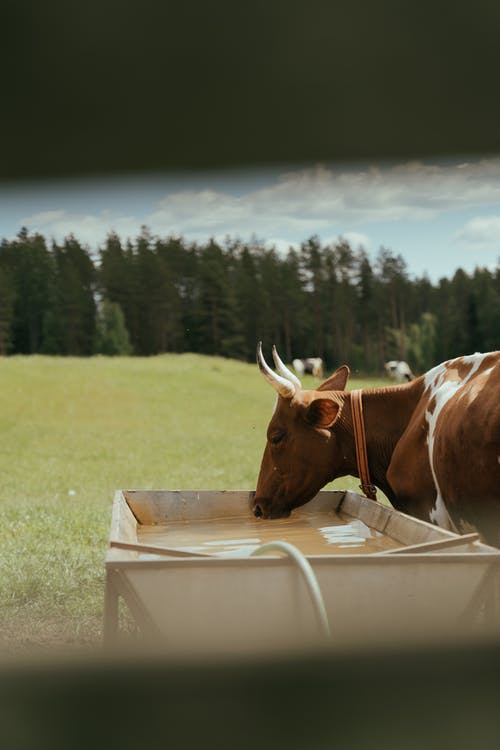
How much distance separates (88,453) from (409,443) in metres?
8.72

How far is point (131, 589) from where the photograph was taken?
171 cm

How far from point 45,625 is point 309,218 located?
13.2 m

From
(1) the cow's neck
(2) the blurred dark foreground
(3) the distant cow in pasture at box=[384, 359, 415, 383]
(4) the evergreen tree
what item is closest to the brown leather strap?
(1) the cow's neck

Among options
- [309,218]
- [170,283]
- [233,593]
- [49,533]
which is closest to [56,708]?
[233,593]

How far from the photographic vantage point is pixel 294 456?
4.01m

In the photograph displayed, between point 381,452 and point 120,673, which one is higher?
point 120,673

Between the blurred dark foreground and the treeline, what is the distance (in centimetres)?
544

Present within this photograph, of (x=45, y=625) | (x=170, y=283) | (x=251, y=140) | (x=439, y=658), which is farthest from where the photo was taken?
(x=170, y=283)

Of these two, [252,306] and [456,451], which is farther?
[252,306]

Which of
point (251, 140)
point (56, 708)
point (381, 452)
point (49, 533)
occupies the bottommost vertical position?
point (49, 533)

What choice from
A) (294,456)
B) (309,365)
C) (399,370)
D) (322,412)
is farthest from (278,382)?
(399,370)

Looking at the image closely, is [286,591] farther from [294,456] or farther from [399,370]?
[399,370]

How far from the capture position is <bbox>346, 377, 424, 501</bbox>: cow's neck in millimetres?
3965

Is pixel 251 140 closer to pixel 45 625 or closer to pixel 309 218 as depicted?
pixel 45 625
